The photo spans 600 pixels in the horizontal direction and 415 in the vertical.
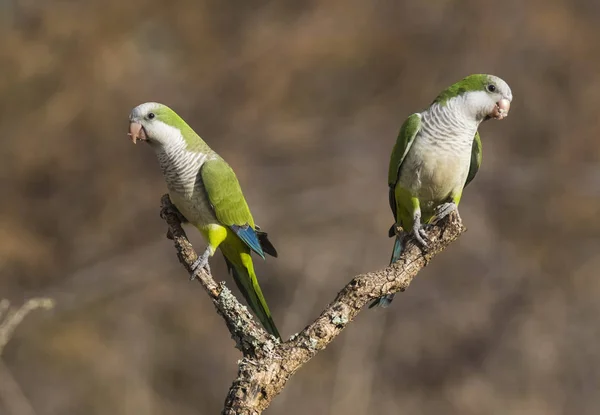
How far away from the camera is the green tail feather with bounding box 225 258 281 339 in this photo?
409cm

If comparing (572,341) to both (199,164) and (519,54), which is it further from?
(199,164)

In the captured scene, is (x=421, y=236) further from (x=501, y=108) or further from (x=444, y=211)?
(x=501, y=108)

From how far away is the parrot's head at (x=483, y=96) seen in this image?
13.8 feet

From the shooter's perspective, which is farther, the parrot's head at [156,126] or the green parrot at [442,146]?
the green parrot at [442,146]

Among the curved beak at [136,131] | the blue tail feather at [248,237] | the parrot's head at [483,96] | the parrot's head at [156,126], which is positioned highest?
the parrot's head at [483,96]

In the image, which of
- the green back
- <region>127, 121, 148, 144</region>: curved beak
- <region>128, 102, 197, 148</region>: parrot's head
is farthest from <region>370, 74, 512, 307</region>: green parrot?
<region>127, 121, 148, 144</region>: curved beak

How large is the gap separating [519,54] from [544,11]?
3.32ft

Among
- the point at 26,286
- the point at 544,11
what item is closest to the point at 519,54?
the point at 544,11

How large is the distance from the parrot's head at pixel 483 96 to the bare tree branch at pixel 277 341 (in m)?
1.31

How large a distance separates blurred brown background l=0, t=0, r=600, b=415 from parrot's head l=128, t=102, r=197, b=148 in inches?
175

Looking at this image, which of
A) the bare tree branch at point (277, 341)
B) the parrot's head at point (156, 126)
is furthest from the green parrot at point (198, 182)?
the bare tree branch at point (277, 341)

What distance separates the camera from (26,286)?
10.3 m

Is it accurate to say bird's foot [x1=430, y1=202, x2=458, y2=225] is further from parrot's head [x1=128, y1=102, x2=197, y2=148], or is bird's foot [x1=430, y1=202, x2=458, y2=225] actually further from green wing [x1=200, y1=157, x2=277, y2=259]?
parrot's head [x1=128, y1=102, x2=197, y2=148]

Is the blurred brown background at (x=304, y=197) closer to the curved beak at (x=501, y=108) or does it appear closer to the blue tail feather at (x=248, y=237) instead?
the blue tail feather at (x=248, y=237)
